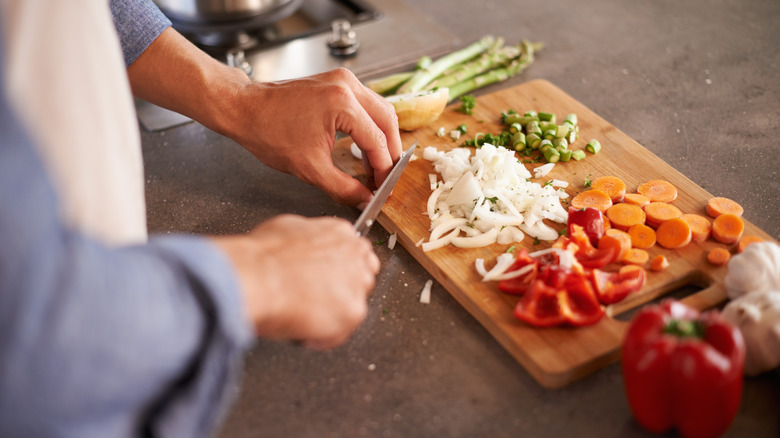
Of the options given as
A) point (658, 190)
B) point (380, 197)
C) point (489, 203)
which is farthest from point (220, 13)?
point (658, 190)

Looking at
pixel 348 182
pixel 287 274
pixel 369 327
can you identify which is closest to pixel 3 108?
pixel 287 274

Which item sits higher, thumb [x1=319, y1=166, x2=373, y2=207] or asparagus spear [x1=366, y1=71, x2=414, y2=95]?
thumb [x1=319, y1=166, x2=373, y2=207]

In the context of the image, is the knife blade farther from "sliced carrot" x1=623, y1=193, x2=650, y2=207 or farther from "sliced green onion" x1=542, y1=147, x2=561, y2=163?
"sliced carrot" x1=623, y1=193, x2=650, y2=207

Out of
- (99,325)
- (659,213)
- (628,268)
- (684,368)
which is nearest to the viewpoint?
(99,325)

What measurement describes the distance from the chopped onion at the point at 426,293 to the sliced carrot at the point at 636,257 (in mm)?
370

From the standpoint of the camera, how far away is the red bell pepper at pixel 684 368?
871mm

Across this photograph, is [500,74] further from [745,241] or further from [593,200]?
[745,241]

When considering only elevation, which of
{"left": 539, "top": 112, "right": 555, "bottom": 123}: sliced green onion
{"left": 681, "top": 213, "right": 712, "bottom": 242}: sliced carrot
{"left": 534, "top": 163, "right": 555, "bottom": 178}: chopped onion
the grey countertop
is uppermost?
{"left": 681, "top": 213, "right": 712, "bottom": 242}: sliced carrot

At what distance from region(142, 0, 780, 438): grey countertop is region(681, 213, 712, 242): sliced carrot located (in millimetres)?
151

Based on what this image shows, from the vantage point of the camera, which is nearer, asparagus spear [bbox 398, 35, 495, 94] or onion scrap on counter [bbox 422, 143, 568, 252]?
onion scrap on counter [bbox 422, 143, 568, 252]

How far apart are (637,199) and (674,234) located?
0.42 ft

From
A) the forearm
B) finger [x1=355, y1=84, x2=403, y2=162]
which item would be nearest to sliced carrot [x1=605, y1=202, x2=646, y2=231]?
finger [x1=355, y1=84, x2=403, y2=162]

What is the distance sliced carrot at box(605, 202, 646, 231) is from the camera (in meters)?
1.31

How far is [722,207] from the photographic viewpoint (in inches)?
52.9
